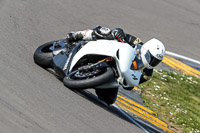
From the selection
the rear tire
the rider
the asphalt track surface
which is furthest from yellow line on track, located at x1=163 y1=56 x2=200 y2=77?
the rear tire

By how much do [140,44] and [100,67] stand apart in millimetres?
1092

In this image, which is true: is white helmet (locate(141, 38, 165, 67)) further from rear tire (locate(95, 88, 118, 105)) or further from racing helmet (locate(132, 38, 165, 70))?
rear tire (locate(95, 88, 118, 105))

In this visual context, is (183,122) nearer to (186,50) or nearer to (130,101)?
(130,101)

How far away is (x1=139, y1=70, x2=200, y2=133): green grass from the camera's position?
8.76 meters

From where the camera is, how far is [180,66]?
11859 millimetres

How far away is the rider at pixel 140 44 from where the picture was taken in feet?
24.1

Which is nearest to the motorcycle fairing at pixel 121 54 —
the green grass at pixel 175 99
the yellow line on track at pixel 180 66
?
the green grass at pixel 175 99

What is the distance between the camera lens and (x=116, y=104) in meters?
8.31

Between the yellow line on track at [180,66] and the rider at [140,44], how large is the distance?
4.00 meters

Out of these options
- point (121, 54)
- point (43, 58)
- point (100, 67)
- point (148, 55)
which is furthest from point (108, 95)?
point (43, 58)

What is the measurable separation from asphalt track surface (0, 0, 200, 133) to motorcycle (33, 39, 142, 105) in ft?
0.82

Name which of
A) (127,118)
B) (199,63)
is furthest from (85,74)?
(199,63)

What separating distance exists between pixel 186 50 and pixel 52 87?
6.65 metres

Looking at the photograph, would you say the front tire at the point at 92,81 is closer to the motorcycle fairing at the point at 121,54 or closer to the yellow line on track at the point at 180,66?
the motorcycle fairing at the point at 121,54
